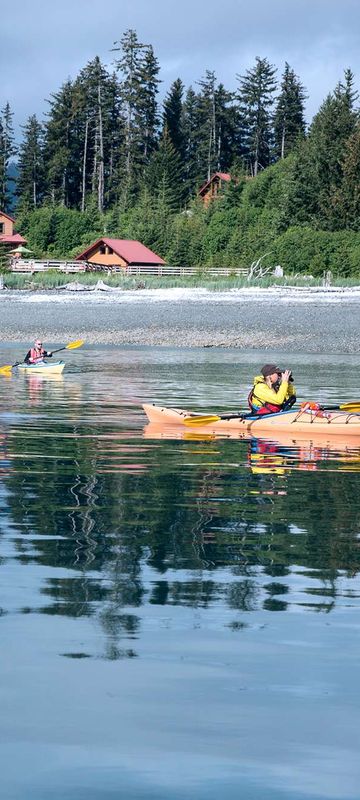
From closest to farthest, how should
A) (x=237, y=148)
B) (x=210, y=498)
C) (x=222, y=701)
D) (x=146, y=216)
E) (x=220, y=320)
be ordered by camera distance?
(x=222, y=701)
(x=210, y=498)
(x=220, y=320)
(x=146, y=216)
(x=237, y=148)

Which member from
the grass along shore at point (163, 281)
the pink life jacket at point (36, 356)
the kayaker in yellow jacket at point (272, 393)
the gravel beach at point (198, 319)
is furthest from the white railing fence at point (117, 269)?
the kayaker in yellow jacket at point (272, 393)

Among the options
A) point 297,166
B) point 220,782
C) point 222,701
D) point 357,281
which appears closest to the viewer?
point 220,782

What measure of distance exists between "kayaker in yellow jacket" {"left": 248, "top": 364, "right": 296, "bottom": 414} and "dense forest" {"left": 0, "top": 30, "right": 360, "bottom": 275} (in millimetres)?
48376

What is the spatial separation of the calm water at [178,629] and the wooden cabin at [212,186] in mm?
92490

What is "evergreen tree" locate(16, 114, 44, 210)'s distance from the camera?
125m

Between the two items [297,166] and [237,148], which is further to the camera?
[237,148]

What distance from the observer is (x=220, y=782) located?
17.1ft

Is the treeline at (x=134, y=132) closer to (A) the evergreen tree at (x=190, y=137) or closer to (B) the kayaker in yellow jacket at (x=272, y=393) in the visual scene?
(A) the evergreen tree at (x=190, y=137)

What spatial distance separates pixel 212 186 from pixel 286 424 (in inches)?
3654

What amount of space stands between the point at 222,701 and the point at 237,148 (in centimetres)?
12166

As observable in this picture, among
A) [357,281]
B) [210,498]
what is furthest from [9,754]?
[357,281]

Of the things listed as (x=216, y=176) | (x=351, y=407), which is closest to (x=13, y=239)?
(x=216, y=176)

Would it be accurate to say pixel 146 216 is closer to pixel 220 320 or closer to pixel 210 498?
pixel 220 320

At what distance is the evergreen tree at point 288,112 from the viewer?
11962 centimetres
